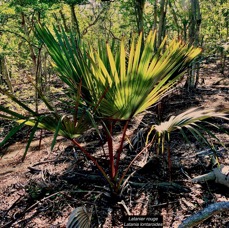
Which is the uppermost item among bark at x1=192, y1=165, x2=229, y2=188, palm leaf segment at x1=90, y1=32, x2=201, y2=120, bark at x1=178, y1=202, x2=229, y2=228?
palm leaf segment at x1=90, y1=32, x2=201, y2=120

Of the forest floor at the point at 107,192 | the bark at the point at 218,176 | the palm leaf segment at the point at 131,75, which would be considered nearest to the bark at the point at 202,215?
the forest floor at the point at 107,192

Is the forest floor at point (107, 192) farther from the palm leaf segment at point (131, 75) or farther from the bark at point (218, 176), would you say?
the palm leaf segment at point (131, 75)

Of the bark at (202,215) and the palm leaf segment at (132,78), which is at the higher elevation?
the palm leaf segment at (132,78)

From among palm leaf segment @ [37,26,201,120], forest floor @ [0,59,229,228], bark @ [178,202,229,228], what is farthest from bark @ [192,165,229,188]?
palm leaf segment @ [37,26,201,120]

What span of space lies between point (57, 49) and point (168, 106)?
457cm

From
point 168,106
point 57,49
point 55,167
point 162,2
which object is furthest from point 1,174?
point 162,2

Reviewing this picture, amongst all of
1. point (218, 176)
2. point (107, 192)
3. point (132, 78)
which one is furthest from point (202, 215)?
point (218, 176)

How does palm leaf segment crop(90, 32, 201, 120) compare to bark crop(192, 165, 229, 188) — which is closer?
palm leaf segment crop(90, 32, 201, 120)

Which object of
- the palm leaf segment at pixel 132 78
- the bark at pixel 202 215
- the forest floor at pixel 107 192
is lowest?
the forest floor at pixel 107 192

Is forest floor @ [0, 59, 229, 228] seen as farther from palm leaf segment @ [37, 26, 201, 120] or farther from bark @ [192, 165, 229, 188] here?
palm leaf segment @ [37, 26, 201, 120]

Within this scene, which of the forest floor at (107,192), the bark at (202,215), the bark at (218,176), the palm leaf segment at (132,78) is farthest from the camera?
the bark at (218,176)

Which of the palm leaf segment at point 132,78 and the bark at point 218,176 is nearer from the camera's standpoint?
the palm leaf segment at point 132,78

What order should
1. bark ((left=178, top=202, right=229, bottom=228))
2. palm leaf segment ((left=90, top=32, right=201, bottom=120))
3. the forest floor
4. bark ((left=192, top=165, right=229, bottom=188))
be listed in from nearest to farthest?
bark ((left=178, top=202, right=229, bottom=228)), palm leaf segment ((left=90, top=32, right=201, bottom=120)), the forest floor, bark ((left=192, top=165, right=229, bottom=188))

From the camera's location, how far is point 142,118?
5.46m
